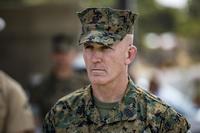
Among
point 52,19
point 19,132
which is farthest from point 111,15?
point 52,19

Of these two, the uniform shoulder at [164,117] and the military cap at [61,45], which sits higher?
the uniform shoulder at [164,117]

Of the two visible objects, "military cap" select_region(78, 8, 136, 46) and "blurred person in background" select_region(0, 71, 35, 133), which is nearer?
"military cap" select_region(78, 8, 136, 46)

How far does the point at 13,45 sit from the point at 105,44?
8.21m

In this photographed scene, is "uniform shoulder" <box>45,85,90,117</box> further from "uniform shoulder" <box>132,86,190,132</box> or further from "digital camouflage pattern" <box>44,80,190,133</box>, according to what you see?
"uniform shoulder" <box>132,86,190,132</box>

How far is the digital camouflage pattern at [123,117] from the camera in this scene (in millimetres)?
5012

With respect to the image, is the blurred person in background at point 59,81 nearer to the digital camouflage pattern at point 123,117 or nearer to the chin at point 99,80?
the digital camouflage pattern at point 123,117

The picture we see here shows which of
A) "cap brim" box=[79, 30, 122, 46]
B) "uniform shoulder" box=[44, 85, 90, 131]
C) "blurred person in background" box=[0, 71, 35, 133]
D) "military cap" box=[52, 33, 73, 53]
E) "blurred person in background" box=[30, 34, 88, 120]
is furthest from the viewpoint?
"military cap" box=[52, 33, 73, 53]

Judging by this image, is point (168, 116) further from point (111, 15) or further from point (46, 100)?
point (46, 100)

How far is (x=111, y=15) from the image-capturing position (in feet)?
16.5

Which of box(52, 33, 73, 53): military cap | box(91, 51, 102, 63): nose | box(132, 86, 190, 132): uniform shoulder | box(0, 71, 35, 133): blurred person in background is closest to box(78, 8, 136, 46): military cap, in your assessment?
box(91, 51, 102, 63): nose

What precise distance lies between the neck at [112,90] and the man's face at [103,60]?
6 centimetres

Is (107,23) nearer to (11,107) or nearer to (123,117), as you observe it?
(123,117)

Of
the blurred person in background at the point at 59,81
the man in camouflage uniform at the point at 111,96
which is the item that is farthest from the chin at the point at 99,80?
the blurred person in background at the point at 59,81

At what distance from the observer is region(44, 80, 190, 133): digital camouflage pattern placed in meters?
5.01
